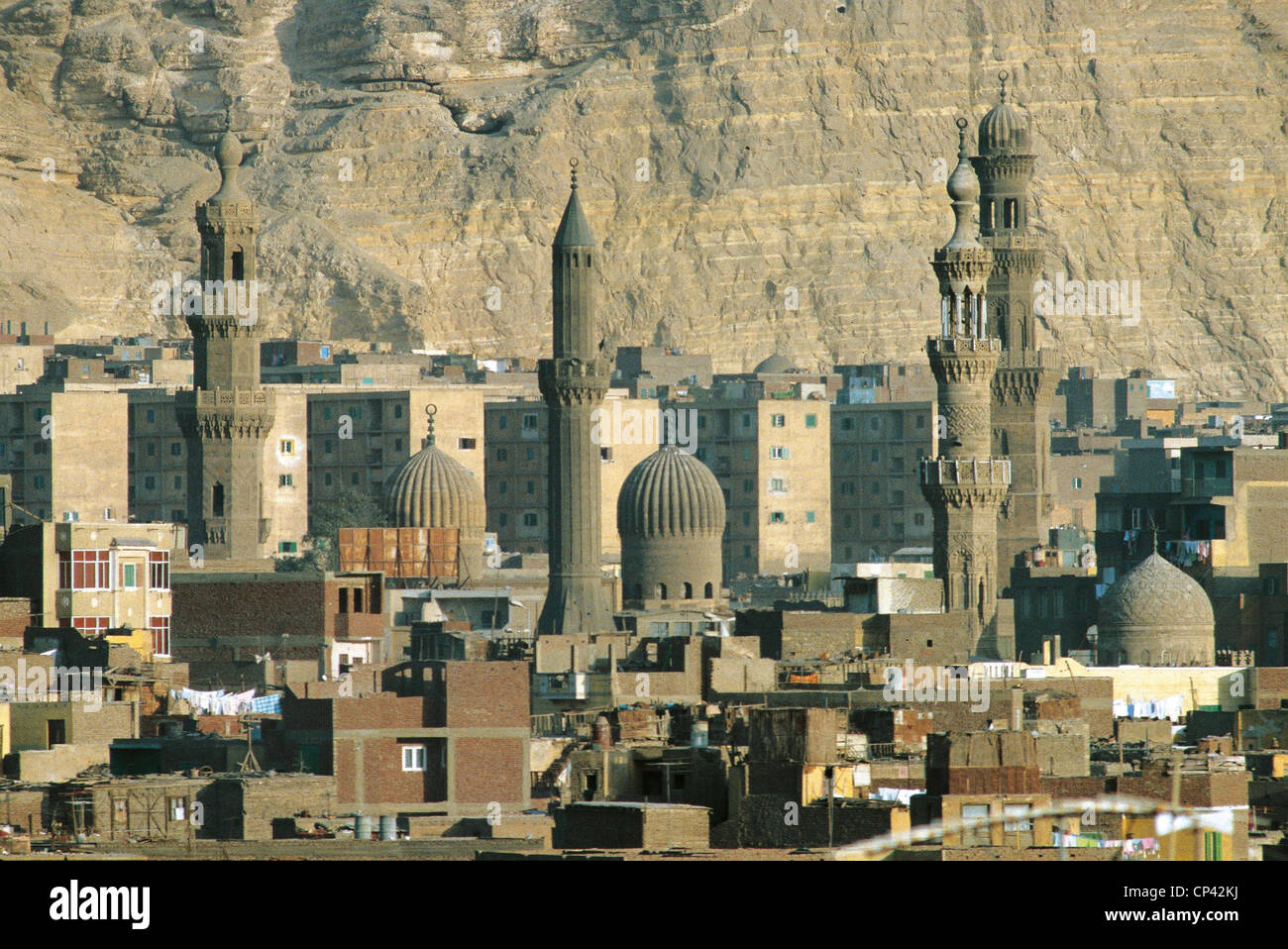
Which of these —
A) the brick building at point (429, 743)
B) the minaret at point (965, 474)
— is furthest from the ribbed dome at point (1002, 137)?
the brick building at point (429, 743)

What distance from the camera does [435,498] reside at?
74.1 m

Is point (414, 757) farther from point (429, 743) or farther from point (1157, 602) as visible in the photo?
point (1157, 602)

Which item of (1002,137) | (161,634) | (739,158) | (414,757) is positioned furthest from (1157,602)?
(739,158)

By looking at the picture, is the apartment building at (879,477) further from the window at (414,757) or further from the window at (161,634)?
the window at (414,757)

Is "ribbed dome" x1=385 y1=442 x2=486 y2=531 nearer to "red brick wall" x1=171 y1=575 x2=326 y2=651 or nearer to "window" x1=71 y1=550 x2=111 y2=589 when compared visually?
"red brick wall" x1=171 y1=575 x2=326 y2=651

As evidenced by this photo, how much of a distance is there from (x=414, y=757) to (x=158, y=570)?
18294 millimetres

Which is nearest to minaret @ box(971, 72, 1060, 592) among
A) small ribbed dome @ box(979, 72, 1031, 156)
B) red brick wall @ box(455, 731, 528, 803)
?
small ribbed dome @ box(979, 72, 1031, 156)

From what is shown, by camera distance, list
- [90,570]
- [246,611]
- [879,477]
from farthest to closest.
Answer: [879,477] → [246,611] → [90,570]

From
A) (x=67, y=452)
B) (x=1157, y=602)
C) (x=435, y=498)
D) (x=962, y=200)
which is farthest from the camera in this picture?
(x=67, y=452)

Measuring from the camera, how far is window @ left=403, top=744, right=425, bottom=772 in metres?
35.9

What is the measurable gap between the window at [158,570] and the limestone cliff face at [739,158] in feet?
304

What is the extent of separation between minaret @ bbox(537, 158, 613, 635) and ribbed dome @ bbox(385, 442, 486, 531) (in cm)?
419

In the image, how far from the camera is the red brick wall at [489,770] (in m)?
35.4
